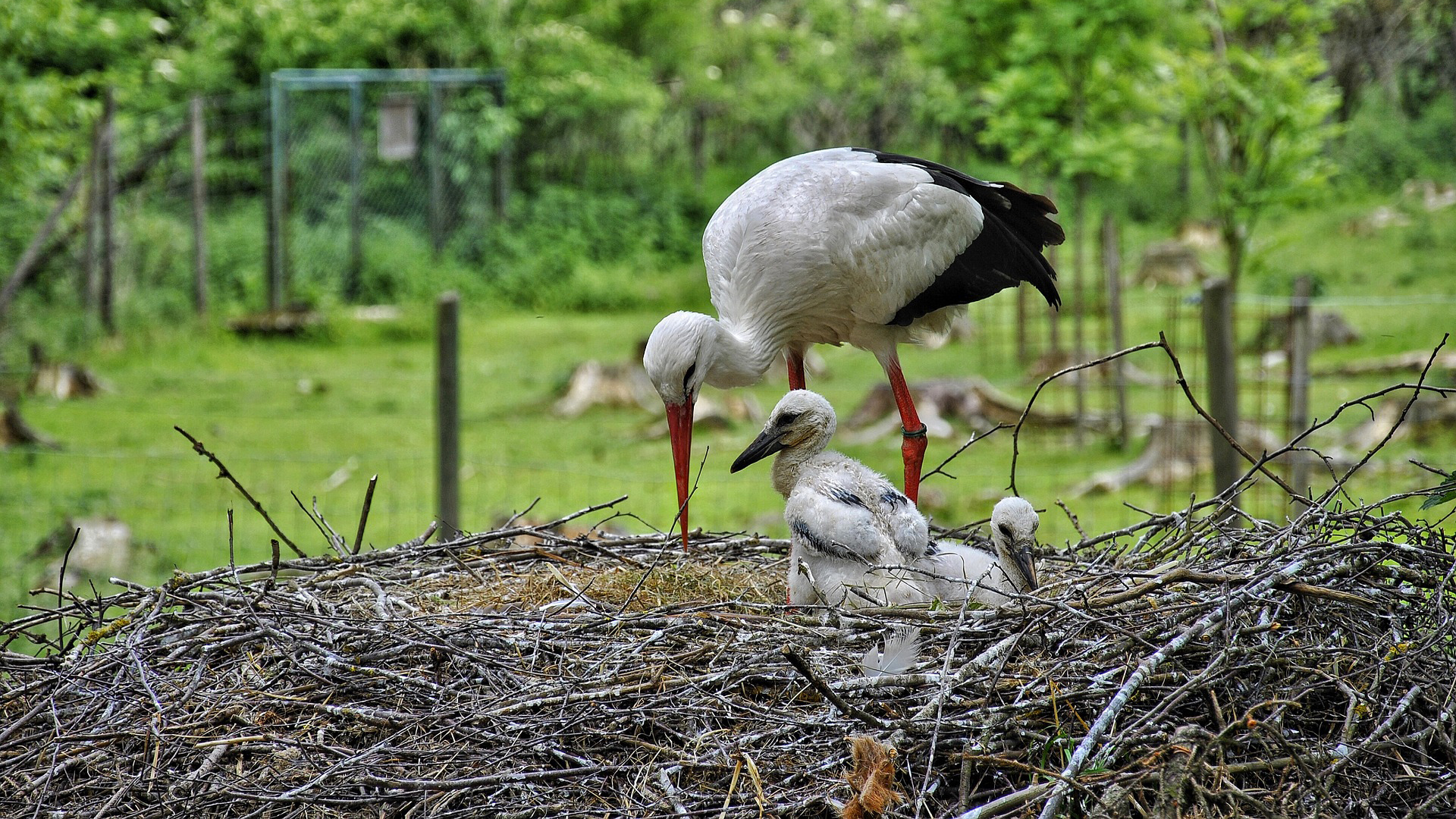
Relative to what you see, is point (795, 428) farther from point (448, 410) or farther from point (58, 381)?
point (58, 381)

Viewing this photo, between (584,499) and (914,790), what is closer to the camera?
(914,790)

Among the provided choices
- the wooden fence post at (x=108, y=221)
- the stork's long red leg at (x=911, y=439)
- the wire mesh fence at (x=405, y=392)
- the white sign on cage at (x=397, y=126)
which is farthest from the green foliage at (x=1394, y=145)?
the wooden fence post at (x=108, y=221)

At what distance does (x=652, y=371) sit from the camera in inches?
152

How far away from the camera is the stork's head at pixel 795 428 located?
3562 mm

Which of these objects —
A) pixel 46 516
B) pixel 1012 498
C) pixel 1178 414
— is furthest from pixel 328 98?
pixel 1012 498

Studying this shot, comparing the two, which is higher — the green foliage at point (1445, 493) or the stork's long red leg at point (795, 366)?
the stork's long red leg at point (795, 366)

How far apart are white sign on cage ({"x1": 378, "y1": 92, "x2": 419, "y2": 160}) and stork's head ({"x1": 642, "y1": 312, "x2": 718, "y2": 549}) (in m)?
11.9

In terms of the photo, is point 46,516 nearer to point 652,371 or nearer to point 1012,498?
point 652,371

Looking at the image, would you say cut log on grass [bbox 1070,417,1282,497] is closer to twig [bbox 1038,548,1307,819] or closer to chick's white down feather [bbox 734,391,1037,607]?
chick's white down feather [bbox 734,391,1037,607]

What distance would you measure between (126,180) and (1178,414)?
1116 centimetres

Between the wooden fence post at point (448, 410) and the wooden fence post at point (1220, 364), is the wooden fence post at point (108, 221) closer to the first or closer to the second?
the wooden fence post at point (448, 410)

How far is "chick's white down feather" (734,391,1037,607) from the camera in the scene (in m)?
3.30

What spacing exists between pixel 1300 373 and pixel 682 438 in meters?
4.11

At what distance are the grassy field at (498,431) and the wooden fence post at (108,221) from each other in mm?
385
